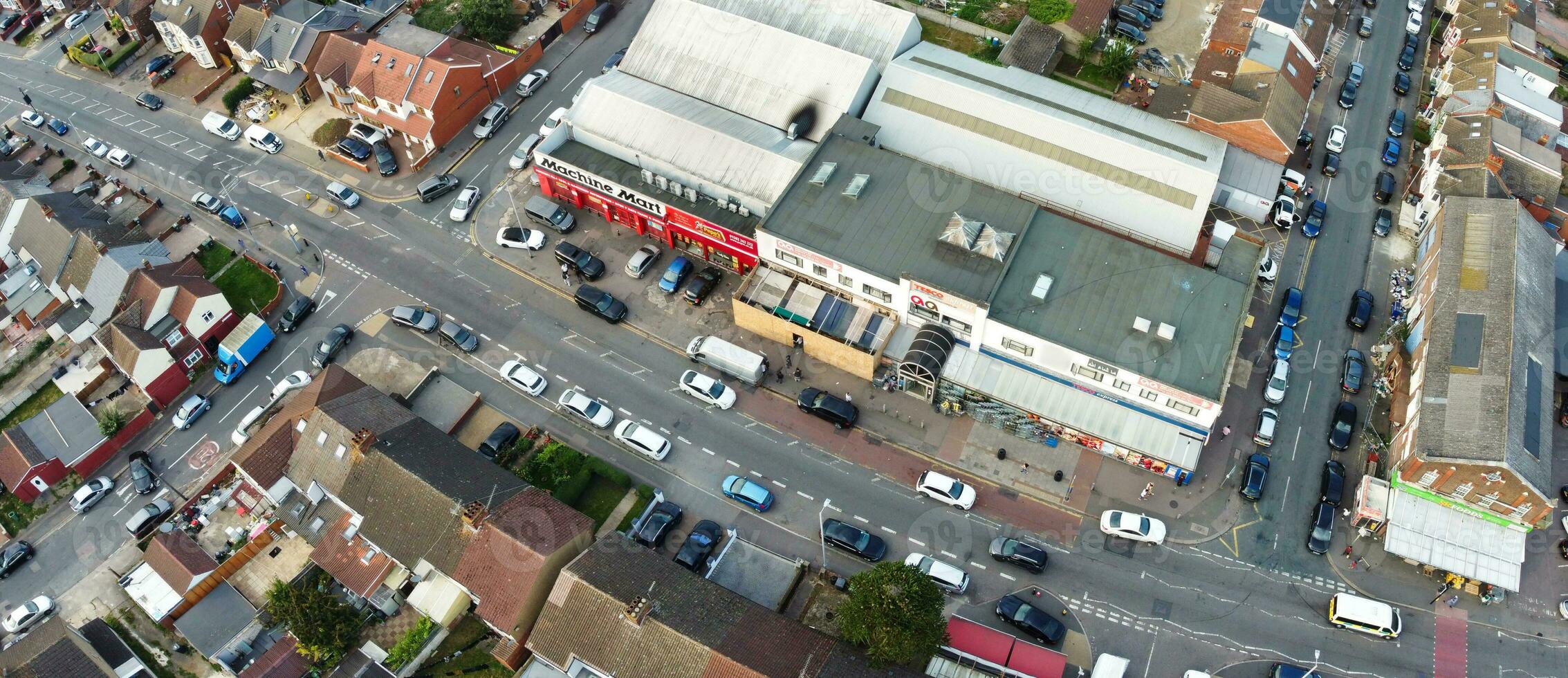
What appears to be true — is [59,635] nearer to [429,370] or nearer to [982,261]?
[429,370]

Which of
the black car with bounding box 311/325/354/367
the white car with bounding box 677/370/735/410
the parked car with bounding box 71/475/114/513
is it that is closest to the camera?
the parked car with bounding box 71/475/114/513

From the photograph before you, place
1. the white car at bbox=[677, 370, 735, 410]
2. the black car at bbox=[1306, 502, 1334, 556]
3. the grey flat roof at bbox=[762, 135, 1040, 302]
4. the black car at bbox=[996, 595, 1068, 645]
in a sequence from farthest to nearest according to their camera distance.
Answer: the white car at bbox=[677, 370, 735, 410]
the grey flat roof at bbox=[762, 135, 1040, 302]
the black car at bbox=[1306, 502, 1334, 556]
the black car at bbox=[996, 595, 1068, 645]

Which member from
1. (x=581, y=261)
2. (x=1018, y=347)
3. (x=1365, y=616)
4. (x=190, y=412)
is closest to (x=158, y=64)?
(x=190, y=412)

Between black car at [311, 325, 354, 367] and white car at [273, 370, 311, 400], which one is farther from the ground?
black car at [311, 325, 354, 367]

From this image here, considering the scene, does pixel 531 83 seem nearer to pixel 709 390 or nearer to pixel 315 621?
pixel 709 390

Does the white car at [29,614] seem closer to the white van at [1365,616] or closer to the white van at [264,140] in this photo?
the white van at [264,140]

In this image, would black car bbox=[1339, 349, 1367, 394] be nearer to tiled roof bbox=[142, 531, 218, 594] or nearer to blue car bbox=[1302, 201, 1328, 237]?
blue car bbox=[1302, 201, 1328, 237]

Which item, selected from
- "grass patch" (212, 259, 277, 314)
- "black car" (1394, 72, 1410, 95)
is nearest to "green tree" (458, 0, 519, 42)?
"grass patch" (212, 259, 277, 314)
